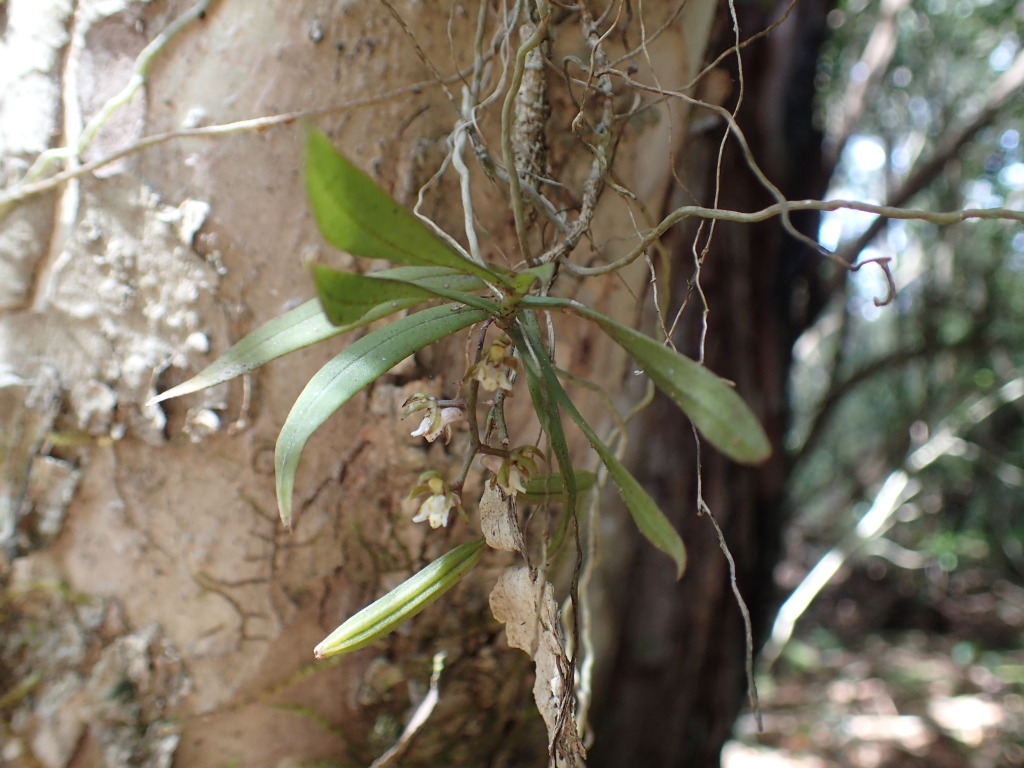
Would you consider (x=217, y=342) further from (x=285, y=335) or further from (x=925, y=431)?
(x=925, y=431)

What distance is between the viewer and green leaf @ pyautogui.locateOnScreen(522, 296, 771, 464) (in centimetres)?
31

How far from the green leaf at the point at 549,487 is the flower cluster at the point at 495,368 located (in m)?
0.08

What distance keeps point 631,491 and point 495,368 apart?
11 cm

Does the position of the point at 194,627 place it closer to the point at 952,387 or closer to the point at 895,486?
the point at 895,486

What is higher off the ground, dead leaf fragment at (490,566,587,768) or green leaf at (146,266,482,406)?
green leaf at (146,266,482,406)

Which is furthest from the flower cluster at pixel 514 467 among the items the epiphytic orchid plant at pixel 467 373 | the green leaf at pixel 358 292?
the green leaf at pixel 358 292

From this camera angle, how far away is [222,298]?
583 millimetres

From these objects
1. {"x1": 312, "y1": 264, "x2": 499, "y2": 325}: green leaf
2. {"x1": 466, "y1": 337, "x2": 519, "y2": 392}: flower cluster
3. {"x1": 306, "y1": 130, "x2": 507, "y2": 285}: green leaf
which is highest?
{"x1": 306, "y1": 130, "x2": 507, "y2": 285}: green leaf

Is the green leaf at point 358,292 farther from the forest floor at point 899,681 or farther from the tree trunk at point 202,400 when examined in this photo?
the forest floor at point 899,681

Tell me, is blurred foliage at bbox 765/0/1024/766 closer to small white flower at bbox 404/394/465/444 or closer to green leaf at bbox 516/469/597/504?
green leaf at bbox 516/469/597/504

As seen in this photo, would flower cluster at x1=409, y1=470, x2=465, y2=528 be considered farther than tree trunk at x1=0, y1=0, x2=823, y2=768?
No

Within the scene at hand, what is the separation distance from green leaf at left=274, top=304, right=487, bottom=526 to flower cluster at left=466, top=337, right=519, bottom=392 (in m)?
0.02

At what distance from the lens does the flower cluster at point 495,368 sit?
398mm

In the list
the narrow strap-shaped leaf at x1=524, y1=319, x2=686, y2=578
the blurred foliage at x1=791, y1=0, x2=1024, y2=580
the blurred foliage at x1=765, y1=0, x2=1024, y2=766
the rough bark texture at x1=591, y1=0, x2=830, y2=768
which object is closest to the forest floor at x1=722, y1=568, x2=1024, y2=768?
the blurred foliage at x1=765, y1=0, x2=1024, y2=766
